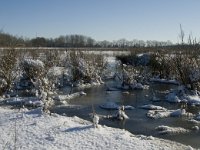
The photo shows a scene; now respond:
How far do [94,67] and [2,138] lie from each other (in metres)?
15.3

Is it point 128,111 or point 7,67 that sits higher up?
point 7,67

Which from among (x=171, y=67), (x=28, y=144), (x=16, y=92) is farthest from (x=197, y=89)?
(x=28, y=144)

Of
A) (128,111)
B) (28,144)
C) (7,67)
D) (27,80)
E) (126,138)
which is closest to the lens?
(28,144)

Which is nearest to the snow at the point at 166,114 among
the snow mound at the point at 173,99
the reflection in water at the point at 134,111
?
the reflection in water at the point at 134,111

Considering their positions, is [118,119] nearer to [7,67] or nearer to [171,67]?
[7,67]

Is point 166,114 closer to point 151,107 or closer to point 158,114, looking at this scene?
point 158,114

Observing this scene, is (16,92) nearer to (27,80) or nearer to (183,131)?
(27,80)

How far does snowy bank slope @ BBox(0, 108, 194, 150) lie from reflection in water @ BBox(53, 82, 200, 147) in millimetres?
1286

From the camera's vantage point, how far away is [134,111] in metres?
14.5

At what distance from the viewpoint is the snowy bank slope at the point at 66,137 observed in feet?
29.2

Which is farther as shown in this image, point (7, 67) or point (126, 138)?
point (7, 67)

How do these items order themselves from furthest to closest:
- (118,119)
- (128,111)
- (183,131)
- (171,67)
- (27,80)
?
(171,67), (27,80), (128,111), (118,119), (183,131)

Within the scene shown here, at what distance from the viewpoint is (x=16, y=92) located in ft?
63.9

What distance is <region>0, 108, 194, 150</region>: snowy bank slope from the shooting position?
29.2 ft
